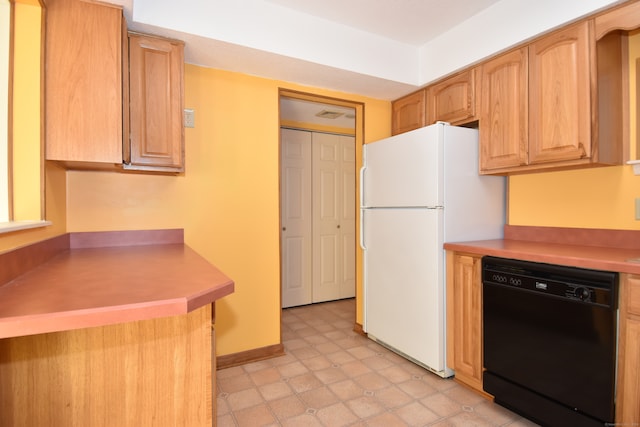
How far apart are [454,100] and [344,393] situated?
2180 mm

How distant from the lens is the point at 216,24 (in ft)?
6.53

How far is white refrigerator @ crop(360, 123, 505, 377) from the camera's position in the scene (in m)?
2.19

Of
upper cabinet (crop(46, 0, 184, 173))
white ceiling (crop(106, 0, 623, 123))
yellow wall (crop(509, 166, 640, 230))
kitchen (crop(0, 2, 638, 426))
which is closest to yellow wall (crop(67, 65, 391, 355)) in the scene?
kitchen (crop(0, 2, 638, 426))

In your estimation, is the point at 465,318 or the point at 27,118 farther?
the point at 465,318

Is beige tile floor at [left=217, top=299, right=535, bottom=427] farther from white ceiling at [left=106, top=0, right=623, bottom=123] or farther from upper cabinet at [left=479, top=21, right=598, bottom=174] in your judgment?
white ceiling at [left=106, top=0, right=623, bottom=123]

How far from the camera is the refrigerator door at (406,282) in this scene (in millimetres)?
2199

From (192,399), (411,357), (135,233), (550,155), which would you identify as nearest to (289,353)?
(411,357)

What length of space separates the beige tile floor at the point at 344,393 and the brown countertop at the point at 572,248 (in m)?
0.88

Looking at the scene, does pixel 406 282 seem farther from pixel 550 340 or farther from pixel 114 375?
pixel 114 375

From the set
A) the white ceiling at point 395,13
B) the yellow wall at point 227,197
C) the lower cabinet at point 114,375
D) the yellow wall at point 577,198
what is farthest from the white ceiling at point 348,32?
the lower cabinet at point 114,375

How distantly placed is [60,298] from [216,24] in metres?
1.76

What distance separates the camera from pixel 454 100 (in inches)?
98.5

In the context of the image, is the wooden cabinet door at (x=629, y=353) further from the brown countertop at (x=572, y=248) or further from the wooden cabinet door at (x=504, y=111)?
the wooden cabinet door at (x=504, y=111)

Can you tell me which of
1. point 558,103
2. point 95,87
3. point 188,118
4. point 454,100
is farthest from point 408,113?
point 95,87
